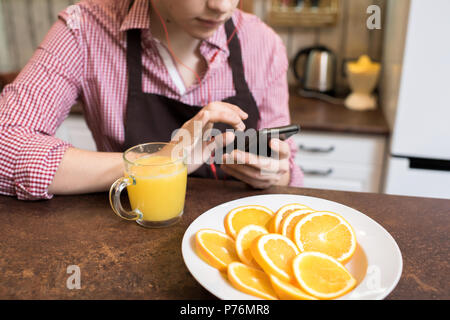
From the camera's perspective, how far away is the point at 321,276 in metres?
0.59

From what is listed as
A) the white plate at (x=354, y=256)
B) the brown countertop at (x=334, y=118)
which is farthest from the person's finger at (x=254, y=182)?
the brown countertop at (x=334, y=118)

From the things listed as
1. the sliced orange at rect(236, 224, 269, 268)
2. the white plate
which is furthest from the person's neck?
the sliced orange at rect(236, 224, 269, 268)

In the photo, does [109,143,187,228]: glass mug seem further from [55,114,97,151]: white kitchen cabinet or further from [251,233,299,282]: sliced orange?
[55,114,97,151]: white kitchen cabinet

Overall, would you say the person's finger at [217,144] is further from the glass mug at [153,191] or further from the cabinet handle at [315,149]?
the cabinet handle at [315,149]

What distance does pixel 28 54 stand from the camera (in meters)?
2.58

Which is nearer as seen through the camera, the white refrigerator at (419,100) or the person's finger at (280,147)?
the person's finger at (280,147)

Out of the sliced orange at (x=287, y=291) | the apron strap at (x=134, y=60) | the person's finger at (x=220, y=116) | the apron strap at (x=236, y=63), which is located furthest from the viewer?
the apron strap at (x=236, y=63)

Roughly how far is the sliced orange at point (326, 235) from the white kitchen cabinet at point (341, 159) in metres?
1.23

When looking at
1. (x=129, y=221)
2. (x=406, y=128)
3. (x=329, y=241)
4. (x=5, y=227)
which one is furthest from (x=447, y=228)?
(x=406, y=128)

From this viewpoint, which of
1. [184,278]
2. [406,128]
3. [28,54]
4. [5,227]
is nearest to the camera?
[184,278]

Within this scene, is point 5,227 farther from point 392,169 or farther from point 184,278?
point 392,169

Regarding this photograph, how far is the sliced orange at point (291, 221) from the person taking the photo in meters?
0.70

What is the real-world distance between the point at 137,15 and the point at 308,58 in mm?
1302
